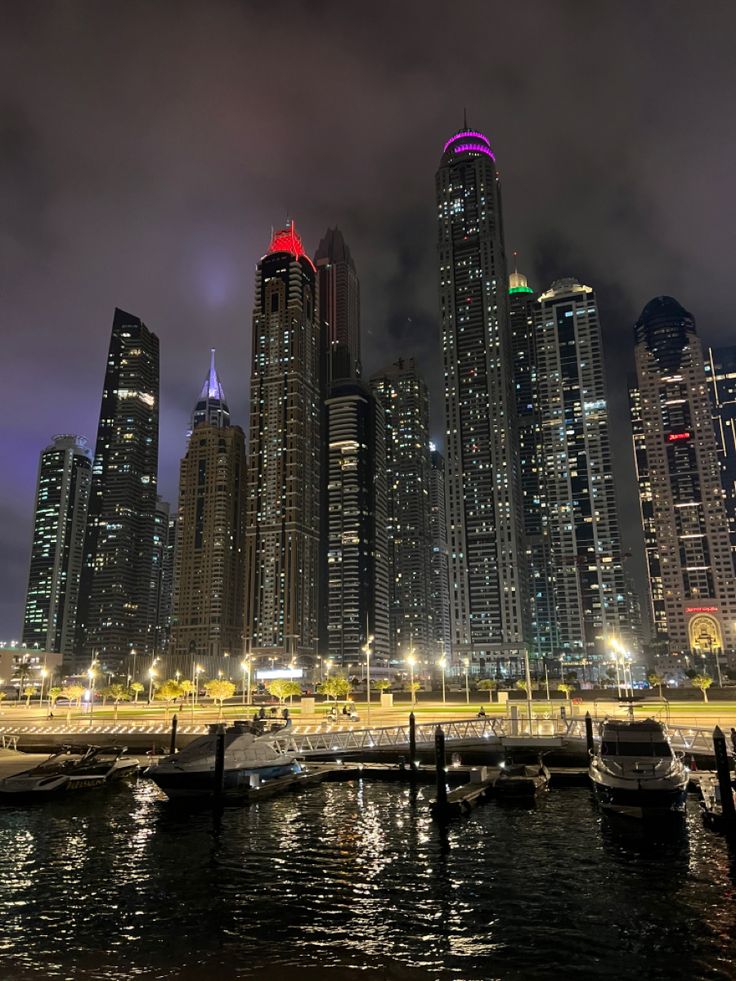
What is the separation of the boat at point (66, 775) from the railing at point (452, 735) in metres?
11.5

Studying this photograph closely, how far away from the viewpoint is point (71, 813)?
40.9 m

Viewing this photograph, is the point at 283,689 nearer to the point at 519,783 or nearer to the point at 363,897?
the point at 519,783

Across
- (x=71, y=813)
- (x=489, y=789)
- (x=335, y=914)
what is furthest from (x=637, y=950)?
(x=71, y=813)

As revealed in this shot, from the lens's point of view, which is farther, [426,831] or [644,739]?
[644,739]

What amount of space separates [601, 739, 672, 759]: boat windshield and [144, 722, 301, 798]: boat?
74.0 ft

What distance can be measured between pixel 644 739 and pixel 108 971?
30609mm

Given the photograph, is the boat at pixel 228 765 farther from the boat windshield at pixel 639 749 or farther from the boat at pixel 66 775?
the boat windshield at pixel 639 749

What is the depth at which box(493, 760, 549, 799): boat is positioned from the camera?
42.6 meters

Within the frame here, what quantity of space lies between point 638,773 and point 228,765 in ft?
83.5

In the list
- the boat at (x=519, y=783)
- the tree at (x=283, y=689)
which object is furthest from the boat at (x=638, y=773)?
the tree at (x=283, y=689)

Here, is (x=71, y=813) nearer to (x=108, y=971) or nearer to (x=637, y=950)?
(x=108, y=971)

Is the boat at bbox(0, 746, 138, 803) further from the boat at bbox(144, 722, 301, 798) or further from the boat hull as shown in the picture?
the boat hull

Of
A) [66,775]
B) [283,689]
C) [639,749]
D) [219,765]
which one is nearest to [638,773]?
[639,749]

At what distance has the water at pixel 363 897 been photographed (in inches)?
765
